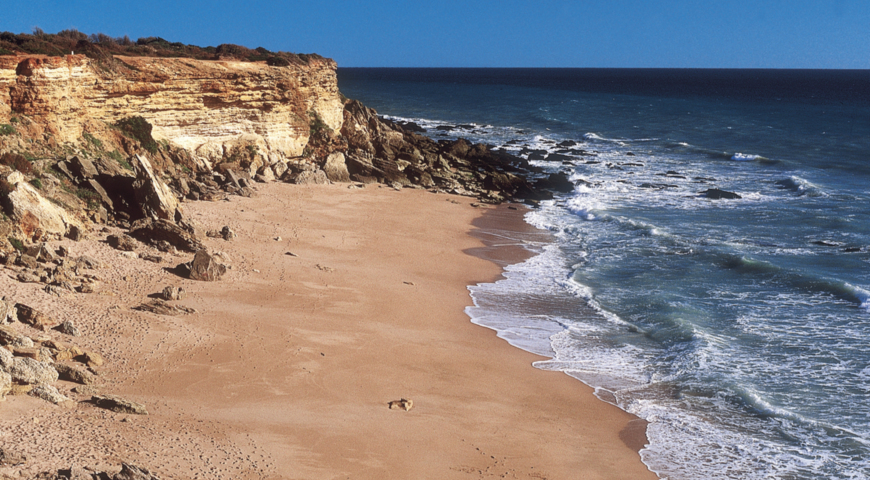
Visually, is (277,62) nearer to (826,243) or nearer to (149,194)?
(149,194)

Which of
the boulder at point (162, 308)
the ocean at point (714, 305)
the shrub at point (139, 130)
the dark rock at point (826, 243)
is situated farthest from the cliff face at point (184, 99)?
the dark rock at point (826, 243)

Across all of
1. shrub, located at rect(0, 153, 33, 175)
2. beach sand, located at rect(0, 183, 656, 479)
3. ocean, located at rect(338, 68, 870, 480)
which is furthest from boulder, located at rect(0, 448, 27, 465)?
shrub, located at rect(0, 153, 33, 175)

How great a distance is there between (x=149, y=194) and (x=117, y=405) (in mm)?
10429

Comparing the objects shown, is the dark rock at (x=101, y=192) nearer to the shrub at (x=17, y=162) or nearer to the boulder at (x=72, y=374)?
the shrub at (x=17, y=162)

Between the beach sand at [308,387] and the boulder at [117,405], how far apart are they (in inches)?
8.3

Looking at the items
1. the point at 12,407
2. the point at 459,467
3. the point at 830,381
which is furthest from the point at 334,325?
the point at 830,381

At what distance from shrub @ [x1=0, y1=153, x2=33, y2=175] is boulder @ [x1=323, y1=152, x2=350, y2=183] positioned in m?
13.8

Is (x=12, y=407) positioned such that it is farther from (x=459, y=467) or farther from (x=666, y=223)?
(x=666, y=223)

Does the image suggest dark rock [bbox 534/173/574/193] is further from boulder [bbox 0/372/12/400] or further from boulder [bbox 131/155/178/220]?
boulder [bbox 0/372/12/400]

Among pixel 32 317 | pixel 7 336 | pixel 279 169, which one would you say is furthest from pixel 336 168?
pixel 7 336

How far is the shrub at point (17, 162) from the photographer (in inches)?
745

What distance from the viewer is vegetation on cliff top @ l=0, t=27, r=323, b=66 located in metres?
22.1

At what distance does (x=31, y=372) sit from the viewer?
10398 mm

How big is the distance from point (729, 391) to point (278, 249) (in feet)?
43.2
